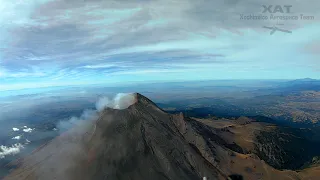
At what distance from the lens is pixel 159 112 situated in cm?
16275

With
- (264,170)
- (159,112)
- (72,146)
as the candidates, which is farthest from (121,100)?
(264,170)

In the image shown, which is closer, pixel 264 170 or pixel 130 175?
pixel 130 175

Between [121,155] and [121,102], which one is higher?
[121,102]

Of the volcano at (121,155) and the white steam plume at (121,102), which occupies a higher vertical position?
the white steam plume at (121,102)

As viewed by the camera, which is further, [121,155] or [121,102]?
[121,102]

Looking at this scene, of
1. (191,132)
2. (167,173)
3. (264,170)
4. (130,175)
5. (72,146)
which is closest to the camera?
(130,175)

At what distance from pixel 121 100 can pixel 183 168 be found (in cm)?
7057

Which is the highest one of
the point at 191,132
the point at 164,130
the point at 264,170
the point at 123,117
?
the point at 123,117

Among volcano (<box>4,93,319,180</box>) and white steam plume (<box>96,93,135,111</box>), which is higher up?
white steam plume (<box>96,93,135,111</box>)

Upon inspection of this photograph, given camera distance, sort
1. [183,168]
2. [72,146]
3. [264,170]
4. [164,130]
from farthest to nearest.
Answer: [264,170]
[164,130]
[72,146]
[183,168]

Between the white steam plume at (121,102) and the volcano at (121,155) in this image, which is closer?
the volcano at (121,155)

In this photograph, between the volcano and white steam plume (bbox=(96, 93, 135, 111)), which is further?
white steam plume (bbox=(96, 93, 135, 111))

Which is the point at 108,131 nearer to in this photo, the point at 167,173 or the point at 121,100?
the point at 167,173

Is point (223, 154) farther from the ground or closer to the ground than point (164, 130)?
closer to the ground
